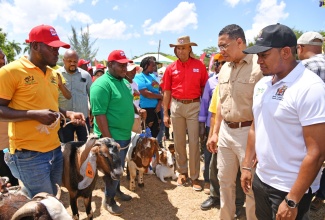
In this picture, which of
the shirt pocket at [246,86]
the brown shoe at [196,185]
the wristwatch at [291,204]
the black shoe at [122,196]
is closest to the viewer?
the wristwatch at [291,204]

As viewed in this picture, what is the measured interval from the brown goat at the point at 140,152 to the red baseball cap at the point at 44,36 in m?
2.57

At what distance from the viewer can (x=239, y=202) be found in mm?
3926

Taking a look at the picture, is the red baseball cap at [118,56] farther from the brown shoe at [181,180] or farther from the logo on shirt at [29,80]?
the brown shoe at [181,180]

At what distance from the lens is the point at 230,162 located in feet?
10.1

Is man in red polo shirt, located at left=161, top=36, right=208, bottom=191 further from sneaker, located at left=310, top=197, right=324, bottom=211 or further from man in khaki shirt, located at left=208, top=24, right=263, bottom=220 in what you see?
sneaker, located at left=310, top=197, right=324, bottom=211

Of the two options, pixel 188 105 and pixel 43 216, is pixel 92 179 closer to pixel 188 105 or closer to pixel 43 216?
pixel 43 216

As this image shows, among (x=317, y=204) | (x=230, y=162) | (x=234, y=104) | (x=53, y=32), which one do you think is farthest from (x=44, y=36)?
(x=317, y=204)

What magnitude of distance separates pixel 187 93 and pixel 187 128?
0.69 meters

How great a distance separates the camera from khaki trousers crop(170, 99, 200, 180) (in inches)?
184

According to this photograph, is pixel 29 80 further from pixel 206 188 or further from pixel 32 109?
pixel 206 188

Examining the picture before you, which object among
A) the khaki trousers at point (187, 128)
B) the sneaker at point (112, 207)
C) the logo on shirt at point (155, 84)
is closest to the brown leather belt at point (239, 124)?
the khaki trousers at point (187, 128)

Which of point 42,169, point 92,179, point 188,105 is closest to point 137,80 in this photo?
point 188,105

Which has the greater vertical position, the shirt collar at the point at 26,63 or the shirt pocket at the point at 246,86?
the shirt collar at the point at 26,63

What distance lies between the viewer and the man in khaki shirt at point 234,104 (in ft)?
9.46
